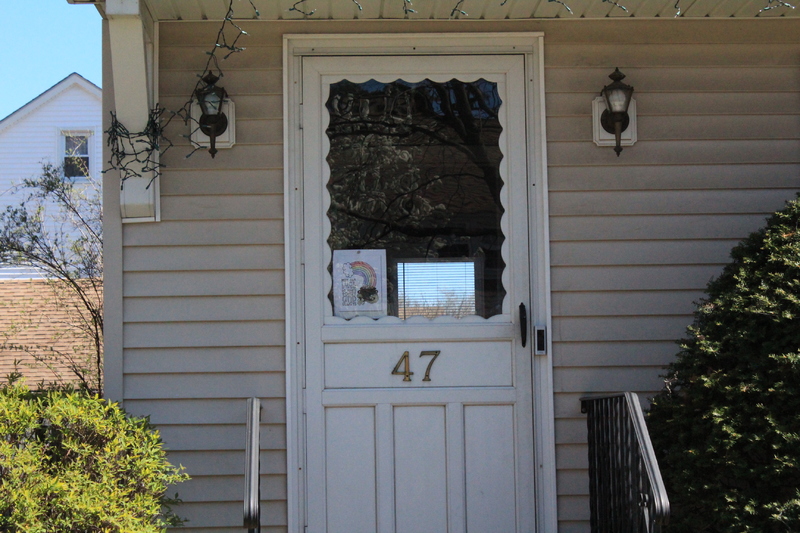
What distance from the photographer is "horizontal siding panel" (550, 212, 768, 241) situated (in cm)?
359

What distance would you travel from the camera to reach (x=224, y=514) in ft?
11.4

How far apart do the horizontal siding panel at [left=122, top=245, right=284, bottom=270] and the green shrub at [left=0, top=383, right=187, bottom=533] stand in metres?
0.72

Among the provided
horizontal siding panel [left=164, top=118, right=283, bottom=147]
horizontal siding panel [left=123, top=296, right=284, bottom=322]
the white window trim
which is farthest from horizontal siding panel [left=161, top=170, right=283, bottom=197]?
the white window trim

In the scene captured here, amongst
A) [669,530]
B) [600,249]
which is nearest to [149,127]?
[600,249]

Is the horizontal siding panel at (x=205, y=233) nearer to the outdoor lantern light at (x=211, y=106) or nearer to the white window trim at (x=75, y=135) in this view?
the outdoor lantern light at (x=211, y=106)

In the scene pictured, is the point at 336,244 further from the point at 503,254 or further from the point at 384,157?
the point at 503,254

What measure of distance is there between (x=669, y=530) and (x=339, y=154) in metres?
2.23

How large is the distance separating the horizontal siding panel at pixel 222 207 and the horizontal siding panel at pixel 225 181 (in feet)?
0.09

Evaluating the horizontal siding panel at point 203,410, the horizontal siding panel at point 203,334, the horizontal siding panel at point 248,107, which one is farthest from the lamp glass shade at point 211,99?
the horizontal siding panel at point 203,410

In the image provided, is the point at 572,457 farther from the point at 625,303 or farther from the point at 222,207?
the point at 222,207

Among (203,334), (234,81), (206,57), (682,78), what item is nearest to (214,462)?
(203,334)

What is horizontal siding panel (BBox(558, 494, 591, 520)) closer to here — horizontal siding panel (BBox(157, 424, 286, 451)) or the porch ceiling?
horizontal siding panel (BBox(157, 424, 286, 451))

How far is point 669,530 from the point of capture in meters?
3.03

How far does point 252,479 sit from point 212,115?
5.57 ft
